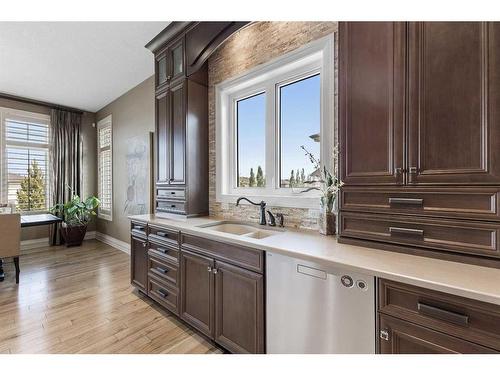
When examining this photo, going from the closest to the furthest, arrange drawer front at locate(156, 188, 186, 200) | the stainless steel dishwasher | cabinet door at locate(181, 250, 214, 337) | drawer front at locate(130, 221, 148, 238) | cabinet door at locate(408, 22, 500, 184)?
1. cabinet door at locate(408, 22, 500, 184)
2. the stainless steel dishwasher
3. cabinet door at locate(181, 250, 214, 337)
4. drawer front at locate(130, 221, 148, 238)
5. drawer front at locate(156, 188, 186, 200)

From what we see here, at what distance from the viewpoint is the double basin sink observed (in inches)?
82.3

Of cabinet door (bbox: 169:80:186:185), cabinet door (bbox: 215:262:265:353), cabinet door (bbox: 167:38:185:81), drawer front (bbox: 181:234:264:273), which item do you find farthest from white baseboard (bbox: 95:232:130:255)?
cabinet door (bbox: 215:262:265:353)

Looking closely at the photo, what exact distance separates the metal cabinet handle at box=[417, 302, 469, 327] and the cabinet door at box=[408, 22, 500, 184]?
550 mm

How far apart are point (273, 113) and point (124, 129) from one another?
339 cm

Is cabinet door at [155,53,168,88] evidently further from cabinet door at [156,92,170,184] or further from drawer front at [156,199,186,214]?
drawer front at [156,199,186,214]

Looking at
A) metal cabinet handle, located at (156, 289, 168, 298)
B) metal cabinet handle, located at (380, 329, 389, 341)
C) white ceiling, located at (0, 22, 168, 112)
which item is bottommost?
metal cabinet handle, located at (156, 289, 168, 298)

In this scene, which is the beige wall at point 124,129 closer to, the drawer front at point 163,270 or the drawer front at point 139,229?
the drawer front at point 139,229

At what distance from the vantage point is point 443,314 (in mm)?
917

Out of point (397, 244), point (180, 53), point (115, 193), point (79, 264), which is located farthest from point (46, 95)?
point (397, 244)

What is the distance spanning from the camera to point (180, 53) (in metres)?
2.57

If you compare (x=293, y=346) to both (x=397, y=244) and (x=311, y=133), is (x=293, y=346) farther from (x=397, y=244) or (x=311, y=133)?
(x=311, y=133)

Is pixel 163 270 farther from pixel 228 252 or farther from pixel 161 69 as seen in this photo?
pixel 161 69
